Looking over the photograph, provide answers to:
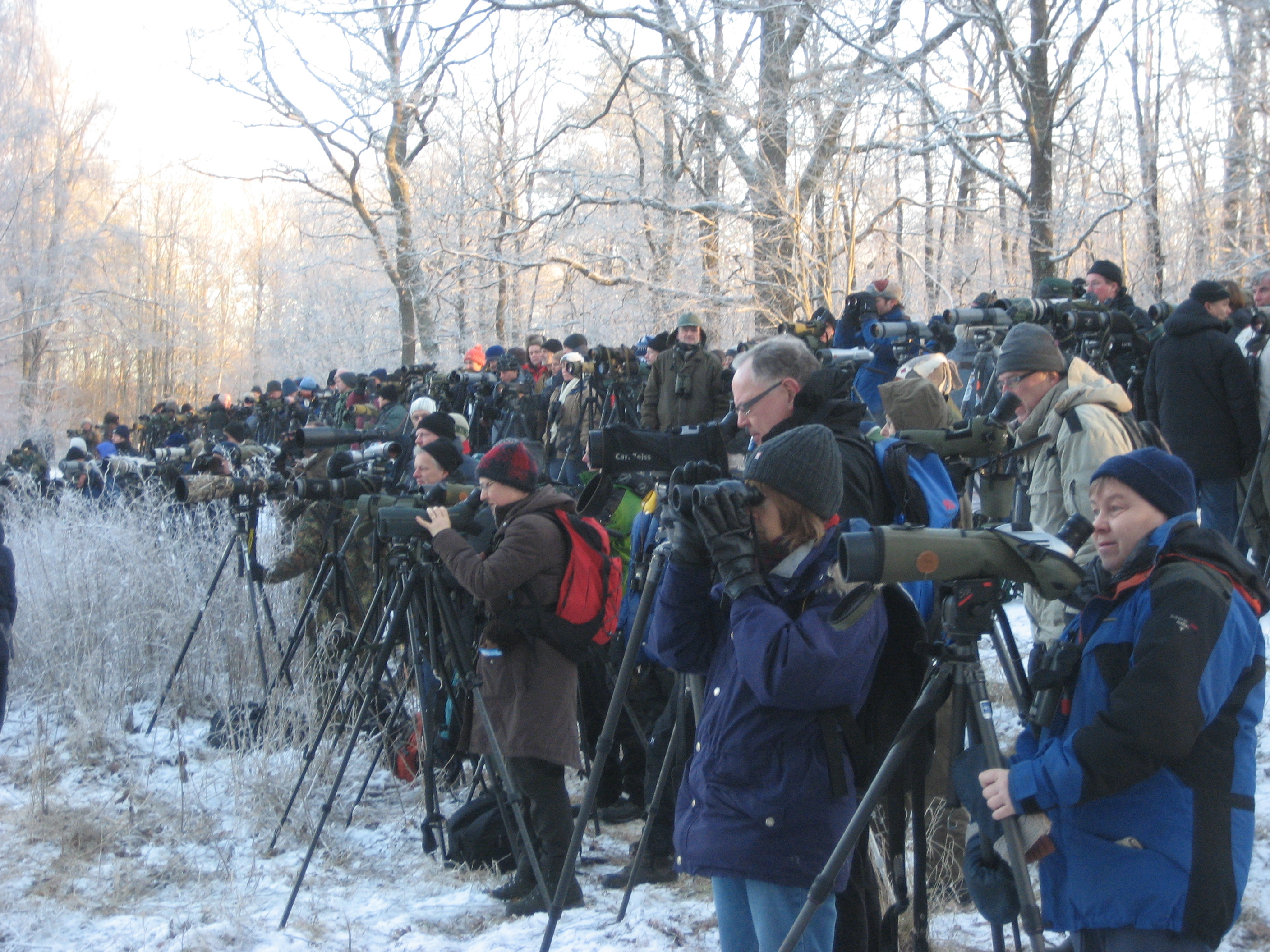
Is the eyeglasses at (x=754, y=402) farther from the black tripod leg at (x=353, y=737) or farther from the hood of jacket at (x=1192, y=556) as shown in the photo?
the black tripod leg at (x=353, y=737)

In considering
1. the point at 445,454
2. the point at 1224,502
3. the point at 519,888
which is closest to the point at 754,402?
the point at 519,888

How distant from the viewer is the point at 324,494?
4047 mm

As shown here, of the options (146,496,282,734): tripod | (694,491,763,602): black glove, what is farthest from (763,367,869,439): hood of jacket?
(146,496,282,734): tripod

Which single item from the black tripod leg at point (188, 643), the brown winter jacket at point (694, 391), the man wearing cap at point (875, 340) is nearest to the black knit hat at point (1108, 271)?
the man wearing cap at point (875, 340)

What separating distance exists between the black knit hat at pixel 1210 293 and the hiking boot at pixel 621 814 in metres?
3.44

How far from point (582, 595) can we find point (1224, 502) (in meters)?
3.34

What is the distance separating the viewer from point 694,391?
691cm

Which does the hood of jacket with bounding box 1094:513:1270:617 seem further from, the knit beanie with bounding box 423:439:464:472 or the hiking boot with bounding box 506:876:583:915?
the knit beanie with bounding box 423:439:464:472

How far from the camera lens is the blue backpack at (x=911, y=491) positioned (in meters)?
2.65

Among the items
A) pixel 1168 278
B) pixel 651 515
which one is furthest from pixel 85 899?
pixel 1168 278

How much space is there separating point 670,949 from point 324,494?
2.06 m

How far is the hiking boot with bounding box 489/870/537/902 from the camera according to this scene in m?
3.50

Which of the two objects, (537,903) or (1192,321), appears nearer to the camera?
(537,903)

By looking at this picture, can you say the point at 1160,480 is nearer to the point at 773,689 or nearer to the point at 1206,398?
the point at 773,689
